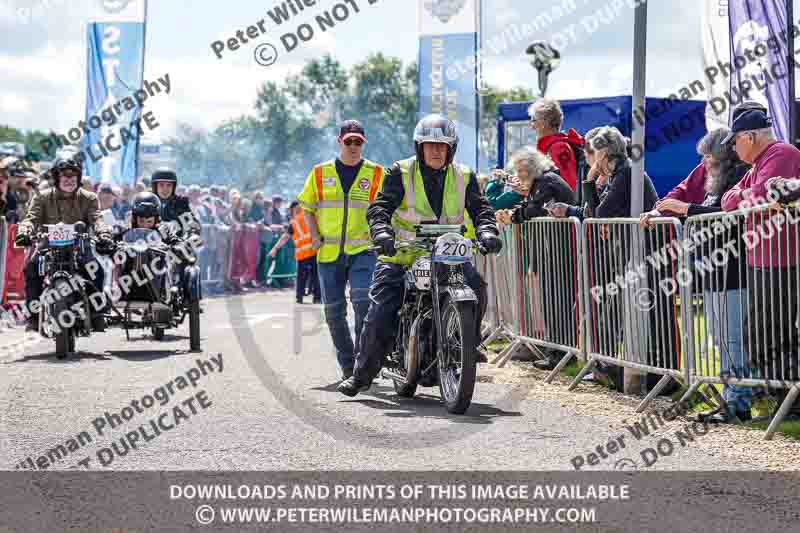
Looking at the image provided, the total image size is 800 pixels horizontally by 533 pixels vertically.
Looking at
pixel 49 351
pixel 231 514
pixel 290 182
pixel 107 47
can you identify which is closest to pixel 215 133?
pixel 290 182

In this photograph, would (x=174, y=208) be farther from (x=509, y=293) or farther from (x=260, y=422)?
(x=260, y=422)

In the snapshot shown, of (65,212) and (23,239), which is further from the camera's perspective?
(65,212)

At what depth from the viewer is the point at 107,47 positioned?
81.1 feet

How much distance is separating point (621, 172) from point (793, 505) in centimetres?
500

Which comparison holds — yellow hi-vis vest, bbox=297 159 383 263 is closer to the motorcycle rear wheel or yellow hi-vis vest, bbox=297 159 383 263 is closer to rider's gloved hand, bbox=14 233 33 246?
the motorcycle rear wheel

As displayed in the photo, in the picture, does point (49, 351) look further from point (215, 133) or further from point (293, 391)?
point (215, 133)

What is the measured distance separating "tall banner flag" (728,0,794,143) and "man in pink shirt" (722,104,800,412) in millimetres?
2293

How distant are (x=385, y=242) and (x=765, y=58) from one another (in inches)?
153

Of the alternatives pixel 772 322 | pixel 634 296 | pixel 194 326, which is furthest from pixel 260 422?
pixel 194 326

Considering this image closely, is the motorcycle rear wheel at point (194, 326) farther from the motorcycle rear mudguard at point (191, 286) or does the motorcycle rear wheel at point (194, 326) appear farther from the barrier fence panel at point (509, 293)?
the barrier fence panel at point (509, 293)

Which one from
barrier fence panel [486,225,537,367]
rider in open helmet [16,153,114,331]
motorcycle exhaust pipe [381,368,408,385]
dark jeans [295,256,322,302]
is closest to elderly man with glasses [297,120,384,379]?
motorcycle exhaust pipe [381,368,408,385]

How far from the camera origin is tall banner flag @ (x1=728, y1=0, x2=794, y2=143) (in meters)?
10.9

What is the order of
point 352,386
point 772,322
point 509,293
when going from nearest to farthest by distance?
1. point 772,322
2. point 352,386
3. point 509,293

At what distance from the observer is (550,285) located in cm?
1150
